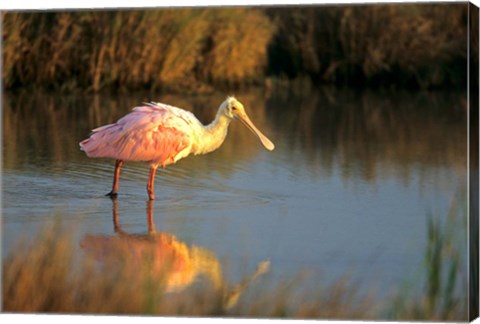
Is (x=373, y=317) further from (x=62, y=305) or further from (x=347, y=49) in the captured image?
(x=347, y=49)

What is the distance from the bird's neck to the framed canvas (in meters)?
0.01

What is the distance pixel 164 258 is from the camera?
22.0ft

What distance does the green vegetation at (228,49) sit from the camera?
33.6ft

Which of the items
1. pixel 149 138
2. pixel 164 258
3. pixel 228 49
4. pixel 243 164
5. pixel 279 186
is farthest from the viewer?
pixel 228 49

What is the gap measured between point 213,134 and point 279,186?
0.56m

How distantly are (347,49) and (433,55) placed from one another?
6.14ft

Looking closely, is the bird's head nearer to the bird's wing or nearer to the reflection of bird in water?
the bird's wing

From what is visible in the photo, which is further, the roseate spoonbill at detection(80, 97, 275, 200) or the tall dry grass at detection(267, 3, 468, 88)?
the tall dry grass at detection(267, 3, 468, 88)

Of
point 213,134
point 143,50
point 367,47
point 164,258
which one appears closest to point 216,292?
point 164,258

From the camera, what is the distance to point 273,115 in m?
12.8

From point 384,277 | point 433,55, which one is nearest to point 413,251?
point 384,277

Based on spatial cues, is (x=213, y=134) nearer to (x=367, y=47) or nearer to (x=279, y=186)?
(x=279, y=186)

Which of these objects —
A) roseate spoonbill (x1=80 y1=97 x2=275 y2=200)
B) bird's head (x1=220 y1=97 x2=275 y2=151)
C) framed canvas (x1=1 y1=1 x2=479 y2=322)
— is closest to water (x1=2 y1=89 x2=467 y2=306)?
framed canvas (x1=1 y1=1 x2=479 y2=322)

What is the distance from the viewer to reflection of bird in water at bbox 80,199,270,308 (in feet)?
20.4
